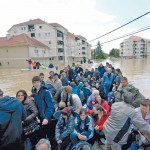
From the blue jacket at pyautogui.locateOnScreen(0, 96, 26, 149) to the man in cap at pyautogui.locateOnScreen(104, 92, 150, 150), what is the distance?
4.96ft

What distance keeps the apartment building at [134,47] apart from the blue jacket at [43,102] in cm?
12012

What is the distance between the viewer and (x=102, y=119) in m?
4.54

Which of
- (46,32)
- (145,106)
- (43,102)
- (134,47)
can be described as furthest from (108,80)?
(134,47)

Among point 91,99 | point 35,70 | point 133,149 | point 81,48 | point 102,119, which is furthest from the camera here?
point 81,48

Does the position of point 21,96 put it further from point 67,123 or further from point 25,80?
point 25,80

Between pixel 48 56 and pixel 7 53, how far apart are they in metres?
11.6

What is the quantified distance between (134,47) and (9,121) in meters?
122

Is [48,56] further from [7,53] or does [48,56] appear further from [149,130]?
[149,130]

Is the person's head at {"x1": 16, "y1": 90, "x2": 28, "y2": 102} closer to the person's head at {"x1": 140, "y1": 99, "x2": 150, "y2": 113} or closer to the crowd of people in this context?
the crowd of people

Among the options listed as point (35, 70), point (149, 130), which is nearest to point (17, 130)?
point (149, 130)

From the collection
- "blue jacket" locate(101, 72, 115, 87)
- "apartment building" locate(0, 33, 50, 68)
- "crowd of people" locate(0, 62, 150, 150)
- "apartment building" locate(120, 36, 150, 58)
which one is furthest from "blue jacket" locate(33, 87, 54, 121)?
"apartment building" locate(120, 36, 150, 58)

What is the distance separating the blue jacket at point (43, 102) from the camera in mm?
3987

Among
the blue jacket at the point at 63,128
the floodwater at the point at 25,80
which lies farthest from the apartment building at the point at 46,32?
the blue jacket at the point at 63,128

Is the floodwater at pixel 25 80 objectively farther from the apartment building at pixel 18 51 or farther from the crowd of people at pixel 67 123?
the apartment building at pixel 18 51
